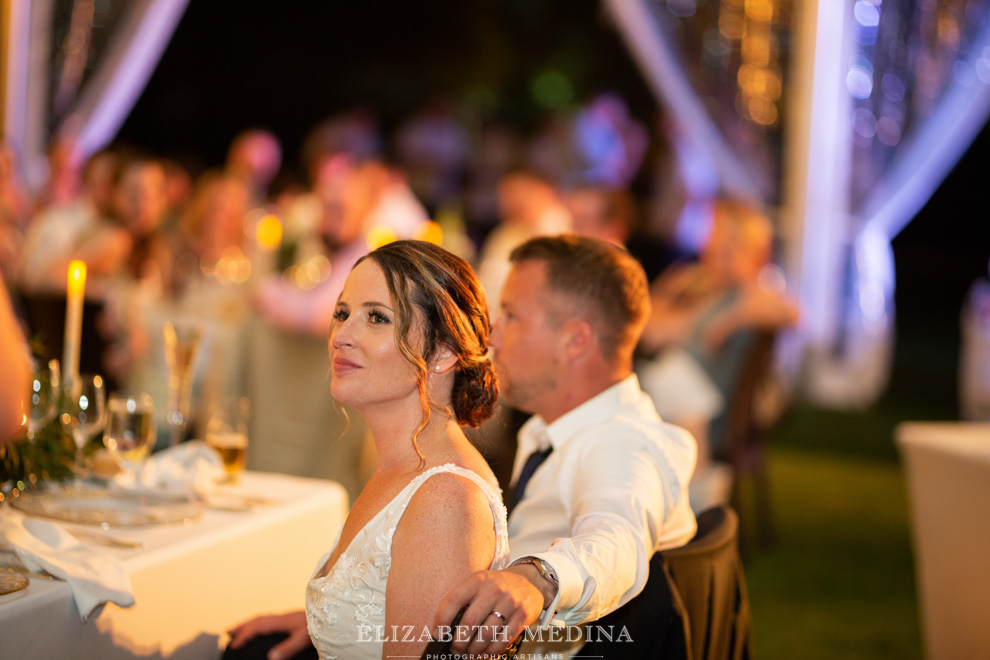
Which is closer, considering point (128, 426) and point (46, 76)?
point (128, 426)

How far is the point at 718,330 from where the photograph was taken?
421 centimetres

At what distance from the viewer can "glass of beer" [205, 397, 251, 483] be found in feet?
6.91

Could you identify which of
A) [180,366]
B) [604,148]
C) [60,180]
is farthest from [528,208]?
[604,148]

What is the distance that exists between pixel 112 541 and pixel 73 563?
0.54 feet

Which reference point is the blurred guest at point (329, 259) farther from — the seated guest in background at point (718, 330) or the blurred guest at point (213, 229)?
the seated guest in background at point (718, 330)

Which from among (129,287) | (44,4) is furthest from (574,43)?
(129,287)

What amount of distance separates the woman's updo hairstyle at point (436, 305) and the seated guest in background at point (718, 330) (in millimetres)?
2711

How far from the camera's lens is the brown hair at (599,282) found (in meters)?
1.94

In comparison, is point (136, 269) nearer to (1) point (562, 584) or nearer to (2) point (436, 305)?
(2) point (436, 305)

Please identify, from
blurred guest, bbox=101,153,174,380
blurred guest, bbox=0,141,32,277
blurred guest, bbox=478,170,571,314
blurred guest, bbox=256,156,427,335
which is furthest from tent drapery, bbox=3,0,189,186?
blurred guest, bbox=478,170,571,314

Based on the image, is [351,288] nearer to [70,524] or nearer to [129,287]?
[70,524]

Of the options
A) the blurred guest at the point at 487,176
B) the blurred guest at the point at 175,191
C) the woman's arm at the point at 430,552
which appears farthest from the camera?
the blurred guest at the point at 487,176

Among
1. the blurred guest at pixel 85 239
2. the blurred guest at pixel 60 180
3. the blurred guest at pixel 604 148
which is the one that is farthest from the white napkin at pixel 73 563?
the blurred guest at pixel 604 148

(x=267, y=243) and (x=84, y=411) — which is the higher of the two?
(x=267, y=243)
